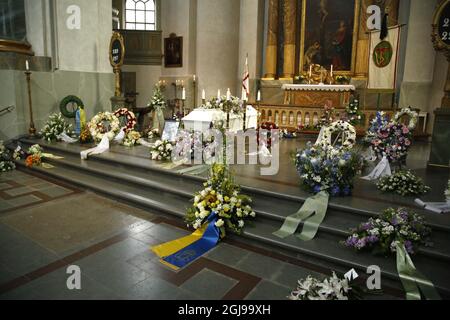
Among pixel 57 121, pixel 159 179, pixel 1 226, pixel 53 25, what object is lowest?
pixel 1 226

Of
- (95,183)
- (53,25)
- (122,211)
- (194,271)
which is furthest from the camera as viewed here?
(53,25)

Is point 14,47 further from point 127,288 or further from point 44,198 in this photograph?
point 127,288

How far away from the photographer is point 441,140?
6113 mm

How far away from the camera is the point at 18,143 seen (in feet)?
29.1

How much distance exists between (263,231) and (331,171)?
4.03 ft

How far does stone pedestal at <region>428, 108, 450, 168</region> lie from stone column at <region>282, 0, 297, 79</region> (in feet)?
26.5

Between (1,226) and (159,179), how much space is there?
92.6 inches

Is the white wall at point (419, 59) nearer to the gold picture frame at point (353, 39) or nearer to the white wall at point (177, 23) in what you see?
the gold picture frame at point (353, 39)

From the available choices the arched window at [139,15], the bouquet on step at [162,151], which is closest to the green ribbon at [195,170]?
the bouquet on step at [162,151]

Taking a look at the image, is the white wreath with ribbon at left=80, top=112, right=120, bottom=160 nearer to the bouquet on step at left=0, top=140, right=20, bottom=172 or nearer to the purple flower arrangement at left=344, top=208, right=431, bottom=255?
the bouquet on step at left=0, top=140, right=20, bottom=172

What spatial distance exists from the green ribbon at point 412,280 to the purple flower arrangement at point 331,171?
50.4 inches

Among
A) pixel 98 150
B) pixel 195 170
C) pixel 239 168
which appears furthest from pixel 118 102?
pixel 239 168

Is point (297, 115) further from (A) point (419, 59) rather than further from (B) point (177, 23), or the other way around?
(B) point (177, 23)
